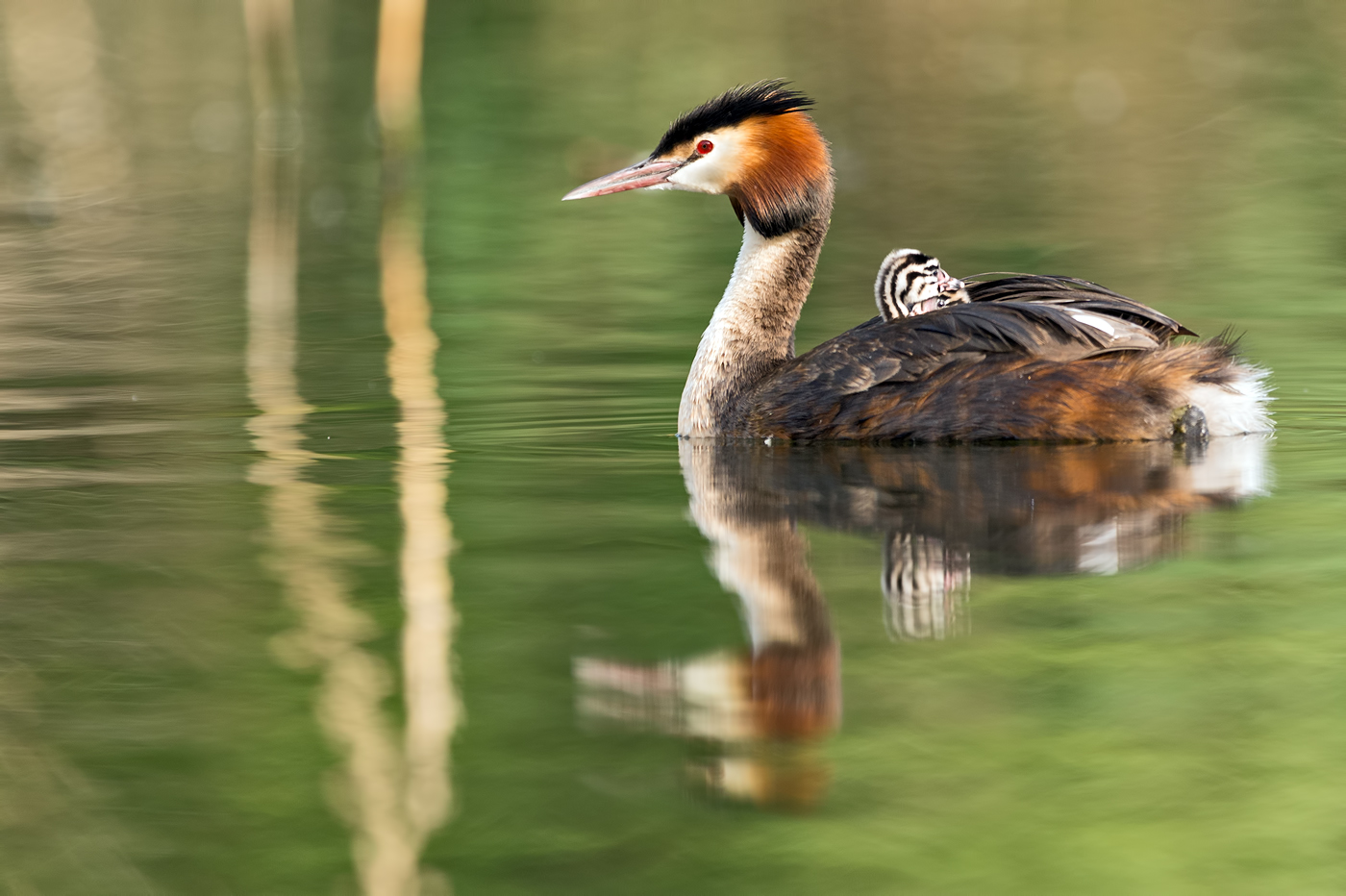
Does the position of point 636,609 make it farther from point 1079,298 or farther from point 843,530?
point 1079,298

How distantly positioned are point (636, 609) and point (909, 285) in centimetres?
311

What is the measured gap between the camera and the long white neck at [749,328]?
7918 mm

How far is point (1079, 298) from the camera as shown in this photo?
293 inches

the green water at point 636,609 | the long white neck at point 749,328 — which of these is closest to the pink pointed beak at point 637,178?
the long white neck at point 749,328

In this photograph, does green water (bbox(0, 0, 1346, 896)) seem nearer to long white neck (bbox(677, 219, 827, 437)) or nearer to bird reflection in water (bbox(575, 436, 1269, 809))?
bird reflection in water (bbox(575, 436, 1269, 809))

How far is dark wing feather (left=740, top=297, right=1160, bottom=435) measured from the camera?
7152 millimetres

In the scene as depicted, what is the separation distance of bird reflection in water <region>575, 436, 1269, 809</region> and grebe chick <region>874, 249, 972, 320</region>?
75 centimetres

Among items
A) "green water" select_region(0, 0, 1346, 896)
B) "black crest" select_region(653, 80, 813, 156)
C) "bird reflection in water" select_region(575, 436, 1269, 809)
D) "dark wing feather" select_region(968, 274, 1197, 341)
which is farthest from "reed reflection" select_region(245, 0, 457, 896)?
"dark wing feather" select_region(968, 274, 1197, 341)

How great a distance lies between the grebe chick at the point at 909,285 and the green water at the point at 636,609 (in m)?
0.80

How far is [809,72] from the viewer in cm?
2642

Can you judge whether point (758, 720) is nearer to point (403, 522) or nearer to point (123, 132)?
point (403, 522)

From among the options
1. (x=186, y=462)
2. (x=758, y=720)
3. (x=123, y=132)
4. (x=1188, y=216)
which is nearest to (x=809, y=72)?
(x=123, y=132)

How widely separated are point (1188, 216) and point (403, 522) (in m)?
10.1

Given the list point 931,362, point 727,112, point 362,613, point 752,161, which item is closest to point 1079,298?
point 931,362
